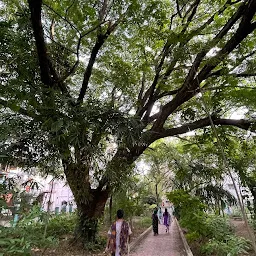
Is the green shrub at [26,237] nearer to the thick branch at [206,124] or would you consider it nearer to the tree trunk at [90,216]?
the tree trunk at [90,216]

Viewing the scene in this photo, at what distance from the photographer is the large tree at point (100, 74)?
4.70 m

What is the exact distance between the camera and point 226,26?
20.0ft

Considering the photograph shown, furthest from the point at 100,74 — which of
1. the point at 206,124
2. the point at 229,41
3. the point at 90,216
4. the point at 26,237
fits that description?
the point at 26,237

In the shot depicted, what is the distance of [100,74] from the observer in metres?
8.55

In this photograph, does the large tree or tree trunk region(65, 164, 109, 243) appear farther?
tree trunk region(65, 164, 109, 243)

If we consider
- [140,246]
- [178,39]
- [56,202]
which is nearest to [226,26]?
[178,39]

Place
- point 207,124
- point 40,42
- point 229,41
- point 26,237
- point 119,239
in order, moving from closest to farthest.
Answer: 1. point 26,237
2. point 119,239
3. point 40,42
4. point 229,41
5. point 207,124

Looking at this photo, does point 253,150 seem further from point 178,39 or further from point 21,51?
point 21,51

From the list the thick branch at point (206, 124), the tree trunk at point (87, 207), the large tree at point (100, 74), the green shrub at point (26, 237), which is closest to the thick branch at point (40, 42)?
the large tree at point (100, 74)

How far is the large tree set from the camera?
15.4ft

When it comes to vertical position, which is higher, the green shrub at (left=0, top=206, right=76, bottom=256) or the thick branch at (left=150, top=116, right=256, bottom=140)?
the thick branch at (left=150, top=116, right=256, bottom=140)

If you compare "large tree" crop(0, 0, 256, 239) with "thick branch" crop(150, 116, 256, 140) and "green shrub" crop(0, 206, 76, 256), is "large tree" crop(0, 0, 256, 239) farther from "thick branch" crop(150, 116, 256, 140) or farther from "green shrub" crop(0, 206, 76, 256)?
"green shrub" crop(0, 206, 76, 256)

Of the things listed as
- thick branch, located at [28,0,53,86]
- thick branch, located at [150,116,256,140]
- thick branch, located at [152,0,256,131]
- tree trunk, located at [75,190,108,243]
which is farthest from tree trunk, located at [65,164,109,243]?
thick branch, located at [152,0,256,131]

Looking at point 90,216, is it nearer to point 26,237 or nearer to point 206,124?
point 26,237
